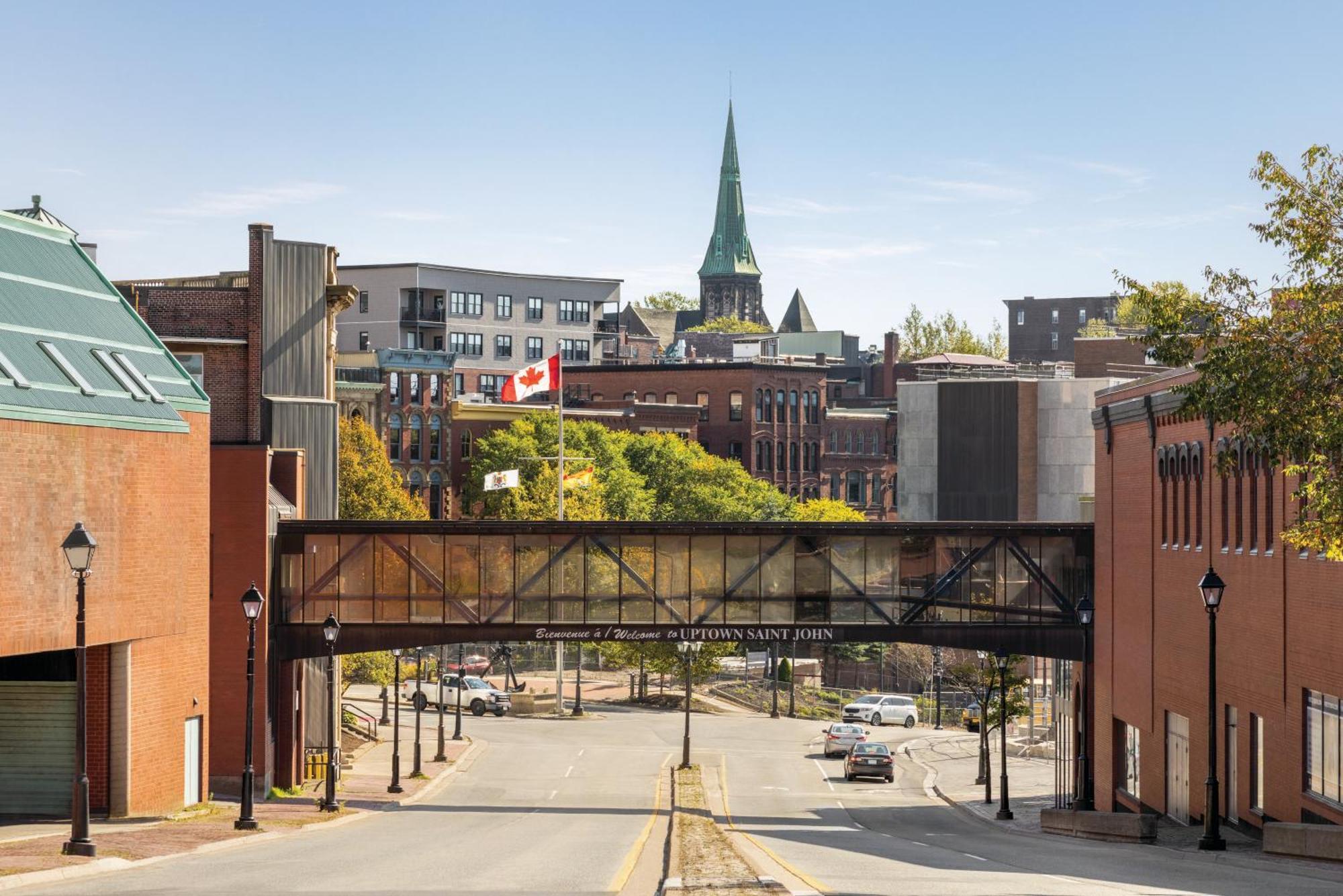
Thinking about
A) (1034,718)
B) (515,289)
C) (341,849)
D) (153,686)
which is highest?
(515,289)

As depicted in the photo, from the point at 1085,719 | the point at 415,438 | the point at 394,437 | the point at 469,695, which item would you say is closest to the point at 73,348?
the point at 1085,719

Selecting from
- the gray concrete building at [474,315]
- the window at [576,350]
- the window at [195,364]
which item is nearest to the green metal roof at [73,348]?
the window at [195,364]

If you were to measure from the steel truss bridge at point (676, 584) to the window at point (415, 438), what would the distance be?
212ft

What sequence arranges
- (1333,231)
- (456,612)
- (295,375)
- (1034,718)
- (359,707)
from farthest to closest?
(1034,718)
(359,707)
(295,375)
(456,612)
(1333,231)

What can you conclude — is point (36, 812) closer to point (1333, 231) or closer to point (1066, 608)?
point (1333, 231)

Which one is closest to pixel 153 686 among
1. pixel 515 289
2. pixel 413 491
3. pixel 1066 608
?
pixel 1066 608

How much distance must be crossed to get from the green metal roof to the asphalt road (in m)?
8.46

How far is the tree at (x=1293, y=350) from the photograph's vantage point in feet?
75.0

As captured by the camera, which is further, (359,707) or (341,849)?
Answer: (359,707)

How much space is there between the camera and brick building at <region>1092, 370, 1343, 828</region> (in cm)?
3247

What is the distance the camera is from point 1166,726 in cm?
4244

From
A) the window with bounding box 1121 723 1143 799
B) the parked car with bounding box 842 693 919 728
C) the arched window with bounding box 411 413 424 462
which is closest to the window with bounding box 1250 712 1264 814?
the window with bounding box 1121 723 1143 799

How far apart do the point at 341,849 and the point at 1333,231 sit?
1986 cm

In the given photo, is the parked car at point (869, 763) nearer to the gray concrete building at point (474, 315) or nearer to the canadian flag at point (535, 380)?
the canadian flag at point (535, 380)
